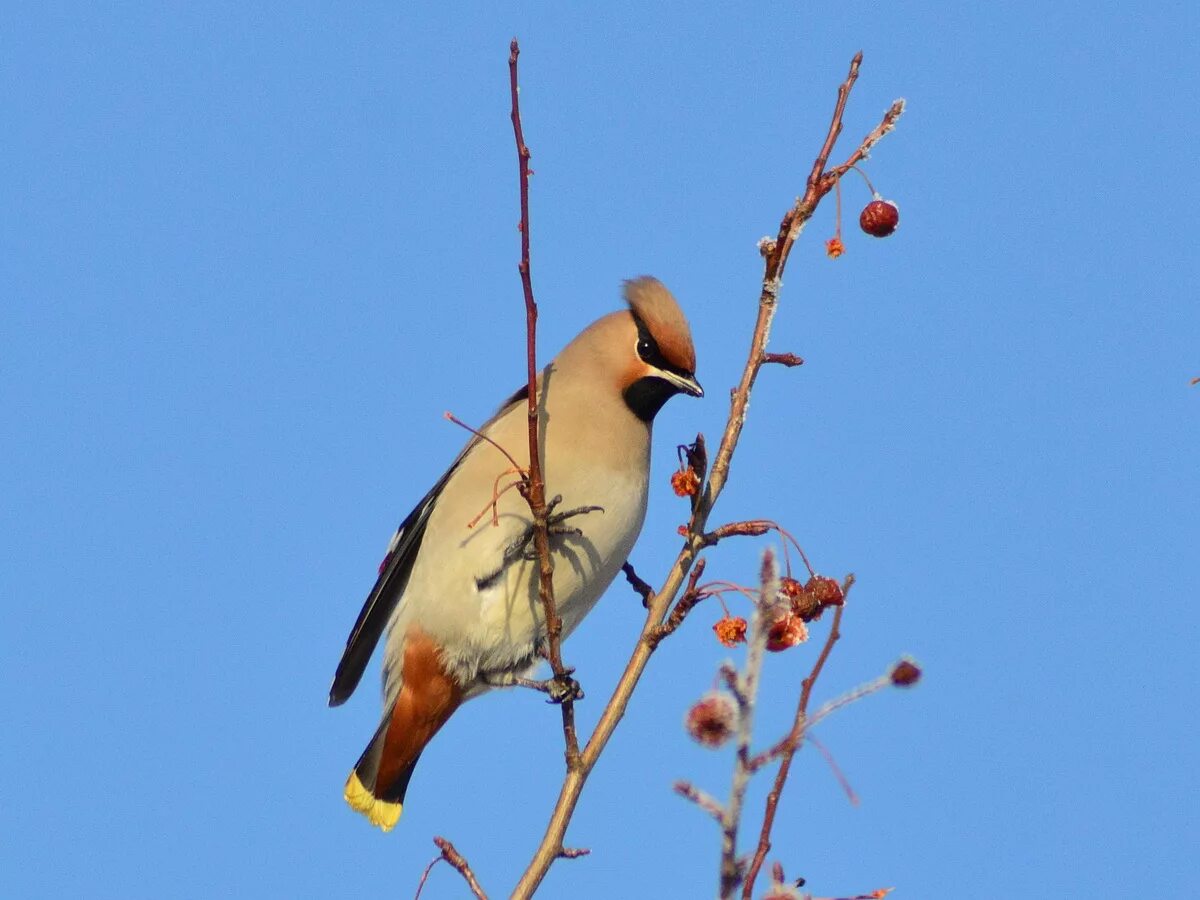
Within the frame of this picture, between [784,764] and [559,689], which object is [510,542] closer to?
[559,689]

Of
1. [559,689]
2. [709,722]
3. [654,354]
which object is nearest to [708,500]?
[709,722]

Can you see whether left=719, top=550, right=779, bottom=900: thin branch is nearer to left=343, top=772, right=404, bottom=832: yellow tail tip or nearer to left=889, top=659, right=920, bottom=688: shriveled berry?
left=889, top=659, right=920, bottom=688: shriveled berry

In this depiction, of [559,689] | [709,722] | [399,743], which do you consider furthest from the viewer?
[399,743]

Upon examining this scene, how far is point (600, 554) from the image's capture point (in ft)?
15.5

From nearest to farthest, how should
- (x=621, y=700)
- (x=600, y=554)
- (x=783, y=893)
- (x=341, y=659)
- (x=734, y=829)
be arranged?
(x=734, y=829) < (x=783, y=893) < (x=621, y=700) < (x=600, y=554) < (x=341, y=659)

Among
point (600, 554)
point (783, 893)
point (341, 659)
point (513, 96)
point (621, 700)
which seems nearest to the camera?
point (783, 893)

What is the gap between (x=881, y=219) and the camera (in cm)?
356

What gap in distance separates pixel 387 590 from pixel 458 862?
2.16 meters

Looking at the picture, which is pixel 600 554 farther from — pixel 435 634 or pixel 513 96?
pixel 513 96

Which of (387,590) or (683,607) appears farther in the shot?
(387,590)

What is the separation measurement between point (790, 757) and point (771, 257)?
1.20 m

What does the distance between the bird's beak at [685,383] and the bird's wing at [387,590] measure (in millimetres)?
487

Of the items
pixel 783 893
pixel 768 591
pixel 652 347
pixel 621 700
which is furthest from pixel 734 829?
pixel 652 347

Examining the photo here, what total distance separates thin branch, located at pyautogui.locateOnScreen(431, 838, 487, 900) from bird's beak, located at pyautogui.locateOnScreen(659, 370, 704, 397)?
2.03 metres
